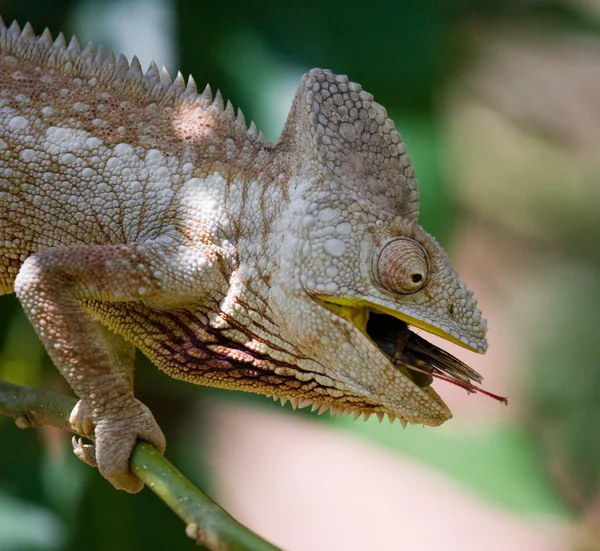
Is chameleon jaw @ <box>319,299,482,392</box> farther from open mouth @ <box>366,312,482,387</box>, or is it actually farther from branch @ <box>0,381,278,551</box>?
branch @ <box>0,381,278,551</box>

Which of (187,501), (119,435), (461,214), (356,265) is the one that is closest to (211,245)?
Result: (356,265)

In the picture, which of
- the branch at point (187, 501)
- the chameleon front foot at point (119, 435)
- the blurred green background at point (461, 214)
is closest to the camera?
the branch at point (187, 501)

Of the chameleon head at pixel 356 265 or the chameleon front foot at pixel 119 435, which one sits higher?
the chameleon head at pixel 356 265

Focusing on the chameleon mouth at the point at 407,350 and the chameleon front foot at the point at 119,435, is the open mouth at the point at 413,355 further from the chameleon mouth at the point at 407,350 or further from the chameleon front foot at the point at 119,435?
the chameleon front foot at the point at 119,435

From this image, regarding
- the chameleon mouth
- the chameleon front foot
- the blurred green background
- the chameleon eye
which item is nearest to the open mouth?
the chameleon mouth

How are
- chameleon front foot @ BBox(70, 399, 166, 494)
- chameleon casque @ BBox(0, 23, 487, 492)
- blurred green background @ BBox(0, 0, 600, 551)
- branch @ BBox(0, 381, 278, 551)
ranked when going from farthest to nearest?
blurred green background @ BBox(0, 0, 600, 551) < chameleon casque @ BBox(0, 23, 487, 492) < chameleon front foot @ BBox(70, 399, 166, 494) < branch @ BBox(0, 381, 278, 551)

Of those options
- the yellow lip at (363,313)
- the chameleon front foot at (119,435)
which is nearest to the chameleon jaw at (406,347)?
the yellow lip at (363,313)

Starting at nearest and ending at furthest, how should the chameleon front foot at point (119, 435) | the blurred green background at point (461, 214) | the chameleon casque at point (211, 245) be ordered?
the chameleon front foot at point (119, 435) → the chameleon casque at point (211, 245) → the blurred green background at point (461, 214)
